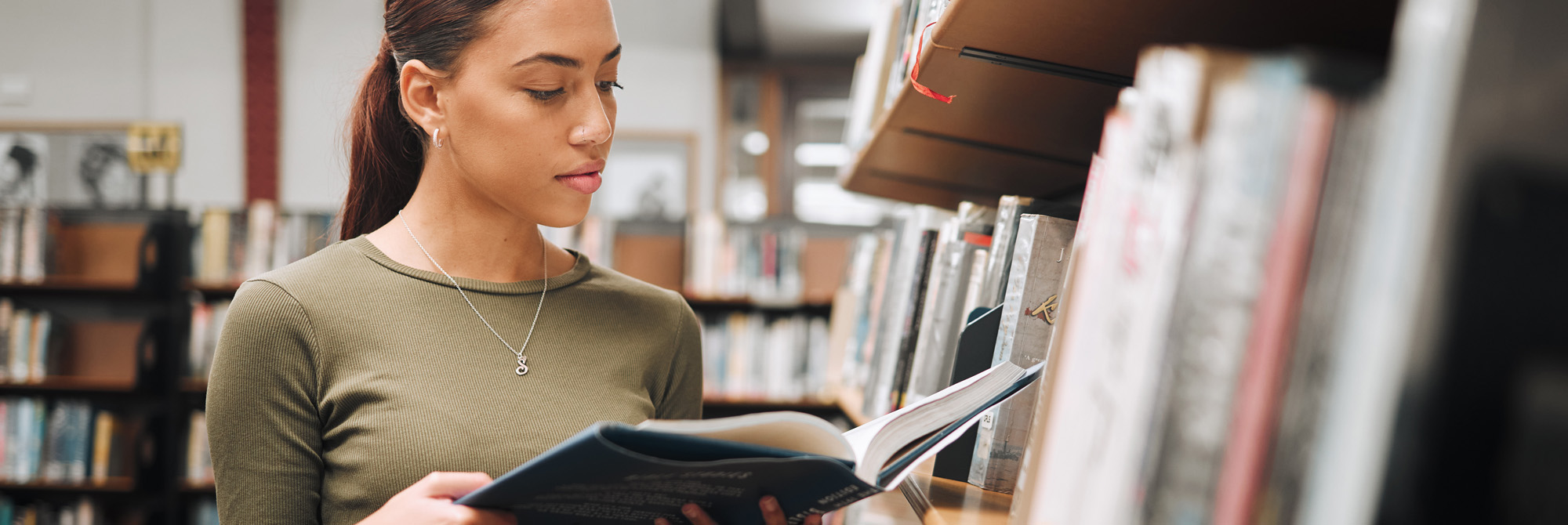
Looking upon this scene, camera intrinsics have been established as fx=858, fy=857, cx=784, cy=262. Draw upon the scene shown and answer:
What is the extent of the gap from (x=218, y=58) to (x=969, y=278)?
487 centimetres

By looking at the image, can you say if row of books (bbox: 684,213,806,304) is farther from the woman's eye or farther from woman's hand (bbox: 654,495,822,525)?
woman's hand (bbox: 654,495,822,525)

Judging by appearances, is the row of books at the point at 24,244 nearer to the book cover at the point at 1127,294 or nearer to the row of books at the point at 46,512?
the row of books at the point at 46,512

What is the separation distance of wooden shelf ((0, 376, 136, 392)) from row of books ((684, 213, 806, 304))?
208cm

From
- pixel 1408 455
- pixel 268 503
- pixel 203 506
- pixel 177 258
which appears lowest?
pixel 203 506

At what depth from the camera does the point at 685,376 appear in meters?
1.12

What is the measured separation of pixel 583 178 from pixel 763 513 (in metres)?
0.43

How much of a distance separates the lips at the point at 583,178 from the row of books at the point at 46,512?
3.32m

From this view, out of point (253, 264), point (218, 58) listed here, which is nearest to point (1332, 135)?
point (253, 264)

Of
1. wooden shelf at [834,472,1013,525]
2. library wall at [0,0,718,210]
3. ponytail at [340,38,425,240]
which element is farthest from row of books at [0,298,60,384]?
wooden shelf at [834,472,1013,525]

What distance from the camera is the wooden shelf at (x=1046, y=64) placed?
1.67 feet

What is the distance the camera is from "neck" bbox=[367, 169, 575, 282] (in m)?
0.99

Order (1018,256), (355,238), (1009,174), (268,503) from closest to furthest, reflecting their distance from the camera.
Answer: (1018,256) < (268,503) < (355,238) < (1009,174)

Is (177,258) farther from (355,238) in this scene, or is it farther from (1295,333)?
(1295,333)

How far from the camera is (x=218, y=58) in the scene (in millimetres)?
4438
